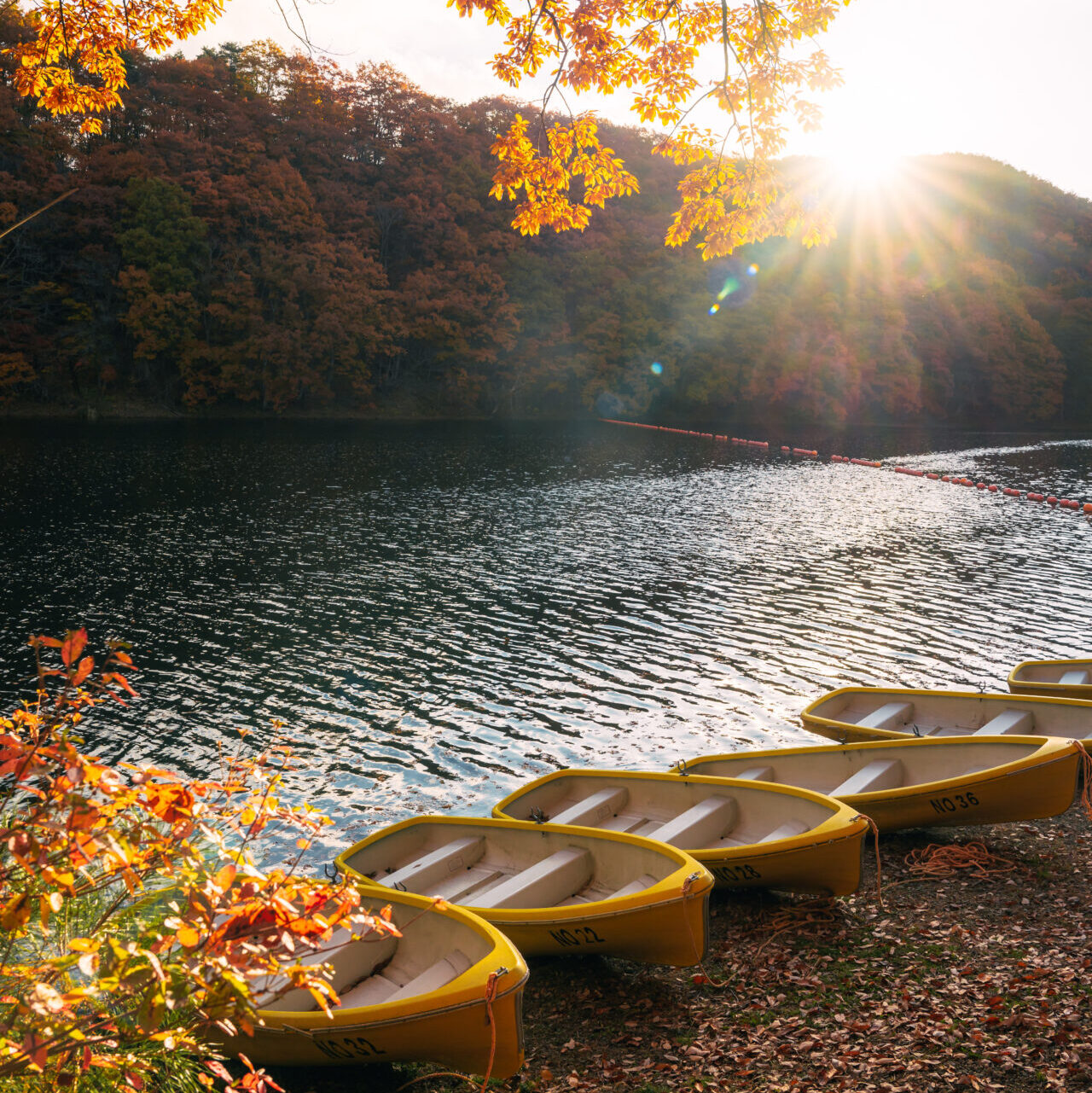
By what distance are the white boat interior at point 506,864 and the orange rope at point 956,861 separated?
2.83 metres

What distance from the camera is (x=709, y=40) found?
9047 mm

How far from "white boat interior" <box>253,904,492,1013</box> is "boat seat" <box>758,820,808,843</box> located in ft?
9.57

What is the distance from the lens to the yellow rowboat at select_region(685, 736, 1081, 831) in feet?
24.7

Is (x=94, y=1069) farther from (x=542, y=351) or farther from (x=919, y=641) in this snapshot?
(x=542, y=351)

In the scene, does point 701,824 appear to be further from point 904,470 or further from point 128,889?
point 904,470

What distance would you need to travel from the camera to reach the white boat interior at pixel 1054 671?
1199cm

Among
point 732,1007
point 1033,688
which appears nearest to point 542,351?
point 1033,688

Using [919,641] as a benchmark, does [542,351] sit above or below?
above

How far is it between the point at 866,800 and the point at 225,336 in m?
55.5

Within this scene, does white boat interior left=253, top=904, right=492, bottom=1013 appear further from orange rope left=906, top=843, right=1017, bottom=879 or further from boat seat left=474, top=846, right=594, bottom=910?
orange rope left=906, top=843, right=1017, bottom=879

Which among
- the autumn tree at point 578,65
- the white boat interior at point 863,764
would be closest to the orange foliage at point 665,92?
the autumn tree at point 578,65

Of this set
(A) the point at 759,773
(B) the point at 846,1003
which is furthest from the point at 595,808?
(B) the point at 846,1003

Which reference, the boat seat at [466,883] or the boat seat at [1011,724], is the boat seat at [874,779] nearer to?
the boat seat at [1011,724]

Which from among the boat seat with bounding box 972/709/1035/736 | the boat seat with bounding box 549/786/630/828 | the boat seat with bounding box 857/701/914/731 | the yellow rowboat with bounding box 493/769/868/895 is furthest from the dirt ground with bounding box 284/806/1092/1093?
the boat seat with bounding box 857/701/914/731
